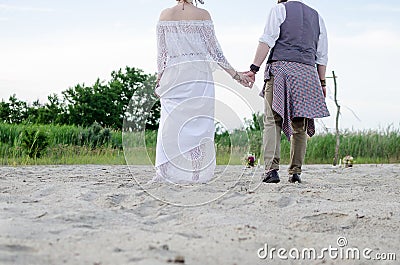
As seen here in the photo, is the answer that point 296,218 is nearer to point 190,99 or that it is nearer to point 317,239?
point 317,239

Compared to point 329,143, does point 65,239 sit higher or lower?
lower

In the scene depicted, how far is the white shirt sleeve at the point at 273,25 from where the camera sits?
16.2 ft

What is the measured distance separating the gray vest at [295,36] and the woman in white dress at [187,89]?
0.35 m

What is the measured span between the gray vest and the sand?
0.99 metres

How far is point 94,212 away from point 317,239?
115cm

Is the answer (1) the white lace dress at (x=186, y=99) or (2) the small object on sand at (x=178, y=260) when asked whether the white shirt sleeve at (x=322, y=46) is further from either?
(2) the small object on sand at (x=178, y=260)

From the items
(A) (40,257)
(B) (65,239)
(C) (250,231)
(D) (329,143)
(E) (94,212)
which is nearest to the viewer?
(A) (40,257)

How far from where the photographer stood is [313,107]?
5.12 meters

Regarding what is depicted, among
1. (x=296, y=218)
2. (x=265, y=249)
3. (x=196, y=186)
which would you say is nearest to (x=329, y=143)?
(x=196, y=186)

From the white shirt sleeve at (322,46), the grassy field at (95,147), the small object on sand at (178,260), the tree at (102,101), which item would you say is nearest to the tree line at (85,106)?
the tree at (102,101)

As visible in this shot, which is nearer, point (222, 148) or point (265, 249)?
point (265, 249)

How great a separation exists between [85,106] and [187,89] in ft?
46.3

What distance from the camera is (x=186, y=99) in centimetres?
490

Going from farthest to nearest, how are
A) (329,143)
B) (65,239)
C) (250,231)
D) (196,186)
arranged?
(329,143), (196,186), (250,231), (65,239)
